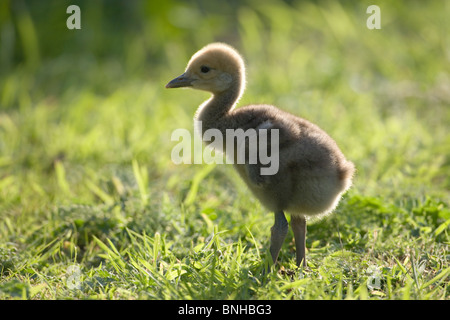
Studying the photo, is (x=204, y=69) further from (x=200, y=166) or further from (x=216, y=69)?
(x=200, y=166)

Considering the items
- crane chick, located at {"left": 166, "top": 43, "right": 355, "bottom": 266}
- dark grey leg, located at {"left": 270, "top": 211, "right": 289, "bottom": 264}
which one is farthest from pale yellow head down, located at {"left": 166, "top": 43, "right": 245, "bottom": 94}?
dark grey leg, located at {"left": 270, "top": 211, "right": 289, "bottom": 264}

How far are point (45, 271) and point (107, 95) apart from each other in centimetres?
338

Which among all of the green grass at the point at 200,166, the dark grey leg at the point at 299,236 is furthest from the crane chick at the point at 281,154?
the green grass at the point at 200,166

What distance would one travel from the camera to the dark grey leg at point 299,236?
3.59 m

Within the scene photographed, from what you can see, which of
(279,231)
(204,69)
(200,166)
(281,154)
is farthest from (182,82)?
(200,166)

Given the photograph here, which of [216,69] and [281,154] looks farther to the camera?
[216,69]

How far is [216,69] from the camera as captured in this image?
3.68 metres

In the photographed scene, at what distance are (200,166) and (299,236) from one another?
6.00 ft

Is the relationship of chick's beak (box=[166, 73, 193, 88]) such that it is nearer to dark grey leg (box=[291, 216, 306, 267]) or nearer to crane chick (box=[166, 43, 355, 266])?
crane chick (box=[166, 43, 355, 266])

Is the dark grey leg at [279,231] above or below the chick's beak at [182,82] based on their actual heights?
below

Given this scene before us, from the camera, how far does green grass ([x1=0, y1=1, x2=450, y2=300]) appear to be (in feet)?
11.2

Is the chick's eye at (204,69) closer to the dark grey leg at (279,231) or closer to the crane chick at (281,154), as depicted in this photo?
the crane chick at (281,154)

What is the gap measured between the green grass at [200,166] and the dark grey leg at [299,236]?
8cm

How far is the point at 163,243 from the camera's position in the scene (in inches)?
146
